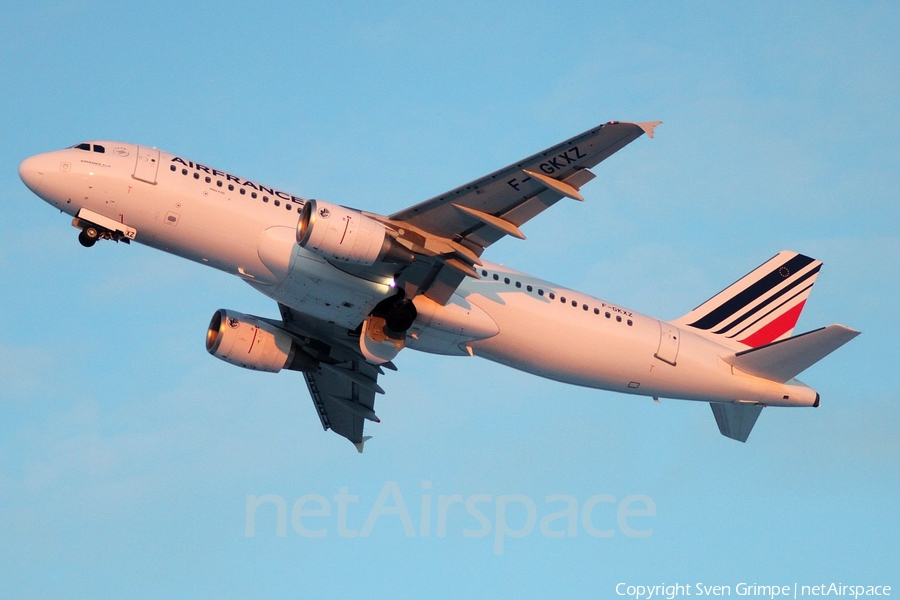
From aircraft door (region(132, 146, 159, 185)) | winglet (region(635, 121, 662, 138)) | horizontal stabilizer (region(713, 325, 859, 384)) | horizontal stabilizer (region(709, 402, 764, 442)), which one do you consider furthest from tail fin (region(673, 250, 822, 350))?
aircraft door (region(132, 146, 159, 185))

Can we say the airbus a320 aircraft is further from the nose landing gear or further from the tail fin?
the tail fin

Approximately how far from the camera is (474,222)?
34156 millimetres

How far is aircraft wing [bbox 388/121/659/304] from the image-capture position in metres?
31.1

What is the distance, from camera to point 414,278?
3562 centimetres

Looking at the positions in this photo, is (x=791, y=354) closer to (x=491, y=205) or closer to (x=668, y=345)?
(x=668, y=345)

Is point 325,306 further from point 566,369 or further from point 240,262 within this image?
point 566,369

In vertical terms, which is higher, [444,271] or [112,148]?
[112,148]

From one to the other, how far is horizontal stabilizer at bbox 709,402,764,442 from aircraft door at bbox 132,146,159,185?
2261 centimetres

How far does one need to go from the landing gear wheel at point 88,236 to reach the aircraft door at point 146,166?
87.9 inches

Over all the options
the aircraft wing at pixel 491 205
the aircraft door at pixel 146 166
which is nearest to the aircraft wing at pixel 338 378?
the aircraft wing at pixel 491 205

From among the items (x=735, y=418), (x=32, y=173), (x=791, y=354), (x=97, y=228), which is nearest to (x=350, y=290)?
(x=97, y=228)

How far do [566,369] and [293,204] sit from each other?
11.3 metres

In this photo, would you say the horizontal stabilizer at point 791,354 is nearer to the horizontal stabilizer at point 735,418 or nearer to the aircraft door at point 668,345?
the aircraft door at point 668,345

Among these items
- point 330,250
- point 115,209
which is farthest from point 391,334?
point 115,209
